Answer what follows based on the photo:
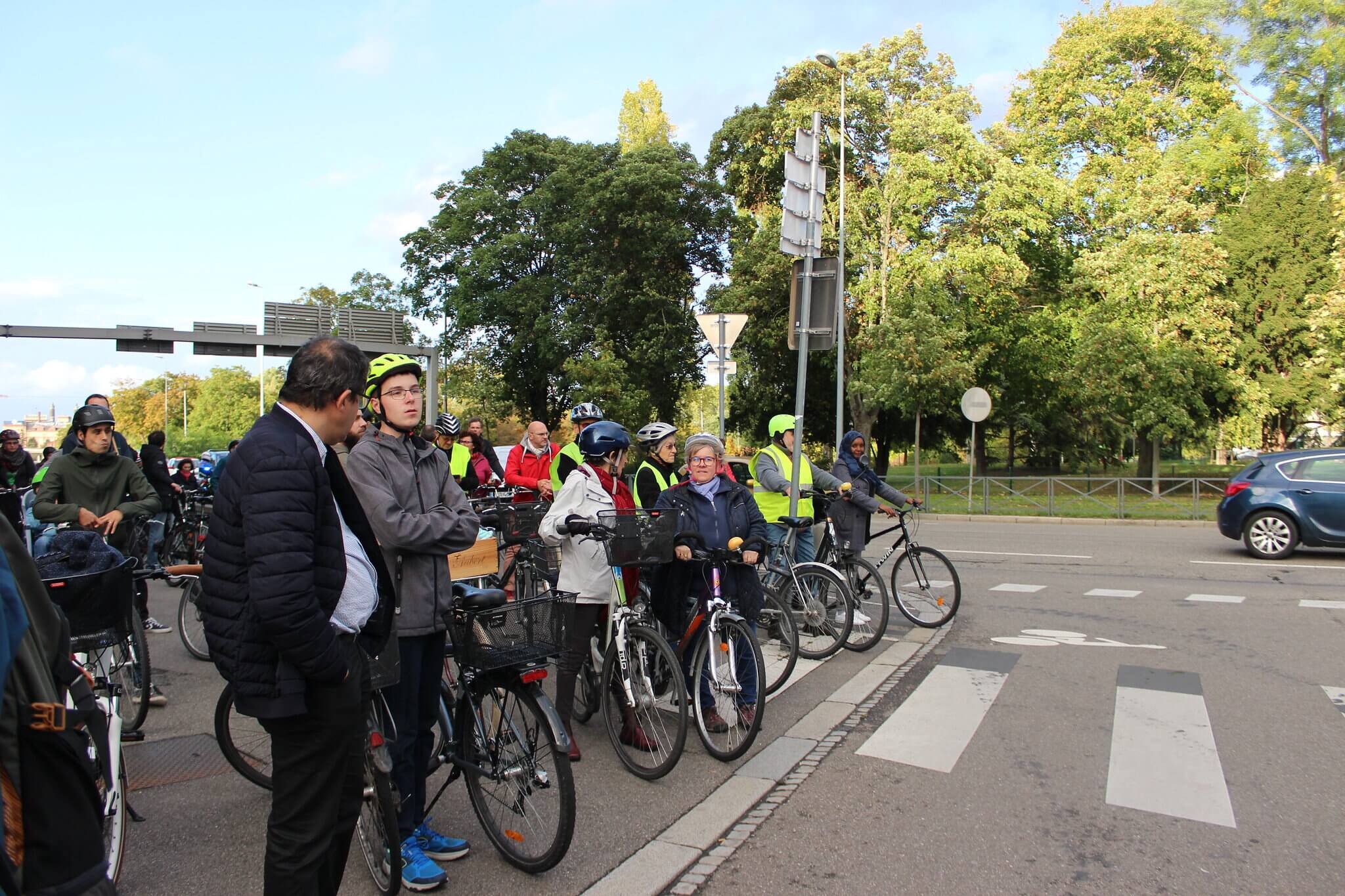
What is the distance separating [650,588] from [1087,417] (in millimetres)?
34554

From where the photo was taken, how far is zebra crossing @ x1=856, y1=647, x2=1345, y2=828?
15.8 ft

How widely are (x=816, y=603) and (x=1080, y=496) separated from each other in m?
17.1

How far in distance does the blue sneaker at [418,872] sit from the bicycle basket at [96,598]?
2178mm

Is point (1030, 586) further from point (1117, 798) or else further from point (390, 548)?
point (390, 548)

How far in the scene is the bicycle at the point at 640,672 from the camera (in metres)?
4.98

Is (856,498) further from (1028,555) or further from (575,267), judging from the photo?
(575,267)

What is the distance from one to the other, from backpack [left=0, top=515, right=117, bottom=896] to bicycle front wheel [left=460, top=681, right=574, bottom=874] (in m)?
1.77

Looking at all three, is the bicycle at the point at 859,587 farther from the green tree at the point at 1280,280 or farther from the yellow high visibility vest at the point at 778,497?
the green tree at the point at 1280,280

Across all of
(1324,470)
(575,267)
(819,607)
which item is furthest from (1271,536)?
(575,267)

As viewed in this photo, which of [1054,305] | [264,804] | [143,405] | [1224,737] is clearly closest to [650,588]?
[264,804]

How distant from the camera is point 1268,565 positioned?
1371 cm

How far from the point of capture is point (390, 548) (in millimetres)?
3926

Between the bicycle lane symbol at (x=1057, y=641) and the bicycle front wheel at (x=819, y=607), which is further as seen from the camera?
the bicycle lane symbol at (x=1057, y=641)

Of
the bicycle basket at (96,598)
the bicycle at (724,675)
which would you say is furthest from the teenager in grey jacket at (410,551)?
the bicycle basket at (96,598)
